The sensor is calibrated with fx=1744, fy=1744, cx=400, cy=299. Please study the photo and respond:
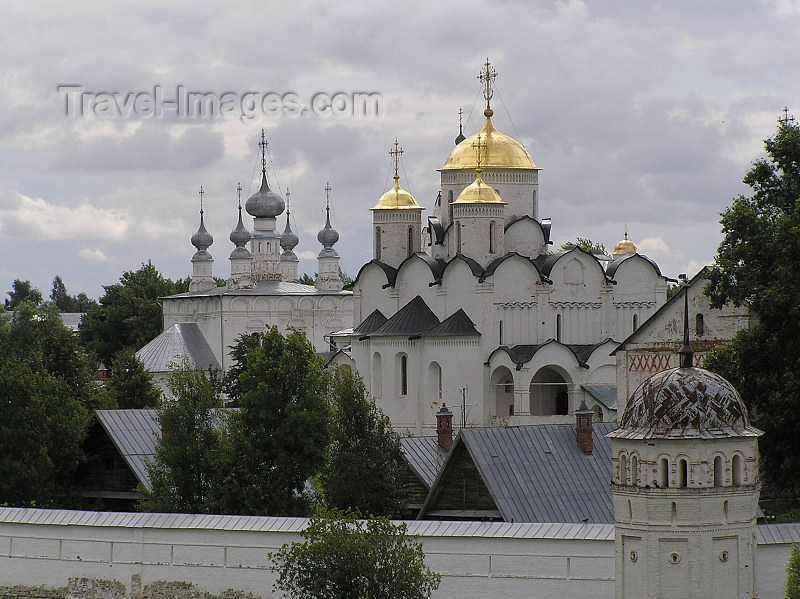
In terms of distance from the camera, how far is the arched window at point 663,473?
14789 millimetres

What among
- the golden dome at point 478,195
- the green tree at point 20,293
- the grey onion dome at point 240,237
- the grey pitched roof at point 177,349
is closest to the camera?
the golden dome at point 478,195

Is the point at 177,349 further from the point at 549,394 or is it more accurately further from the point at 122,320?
the point at 549,394

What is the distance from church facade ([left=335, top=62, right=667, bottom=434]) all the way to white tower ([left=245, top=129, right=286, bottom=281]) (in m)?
28.0

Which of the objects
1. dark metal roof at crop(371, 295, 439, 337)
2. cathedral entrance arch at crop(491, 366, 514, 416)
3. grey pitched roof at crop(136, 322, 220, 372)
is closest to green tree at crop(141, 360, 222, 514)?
cathedral entrance arch at crop(491, 366, 514, 416)

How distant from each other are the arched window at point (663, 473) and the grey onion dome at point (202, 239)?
6833cm

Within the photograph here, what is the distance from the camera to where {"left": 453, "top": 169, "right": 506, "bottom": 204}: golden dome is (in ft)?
161

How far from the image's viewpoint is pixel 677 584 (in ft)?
48.7

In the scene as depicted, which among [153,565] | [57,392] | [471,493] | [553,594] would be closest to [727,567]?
[553,594]

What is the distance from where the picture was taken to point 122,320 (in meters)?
84.9

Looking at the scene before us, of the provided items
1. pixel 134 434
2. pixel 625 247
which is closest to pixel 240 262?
pixel 625 247

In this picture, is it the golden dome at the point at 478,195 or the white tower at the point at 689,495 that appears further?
the golden dome at the point at 478,195

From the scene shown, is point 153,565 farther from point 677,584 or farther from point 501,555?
point 677,584

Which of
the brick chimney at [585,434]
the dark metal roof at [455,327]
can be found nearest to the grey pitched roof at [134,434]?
the brick chimney at [585,434]

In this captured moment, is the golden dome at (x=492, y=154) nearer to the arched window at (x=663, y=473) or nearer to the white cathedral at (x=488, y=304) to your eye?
the white cathedral at (x=488, y=304)
